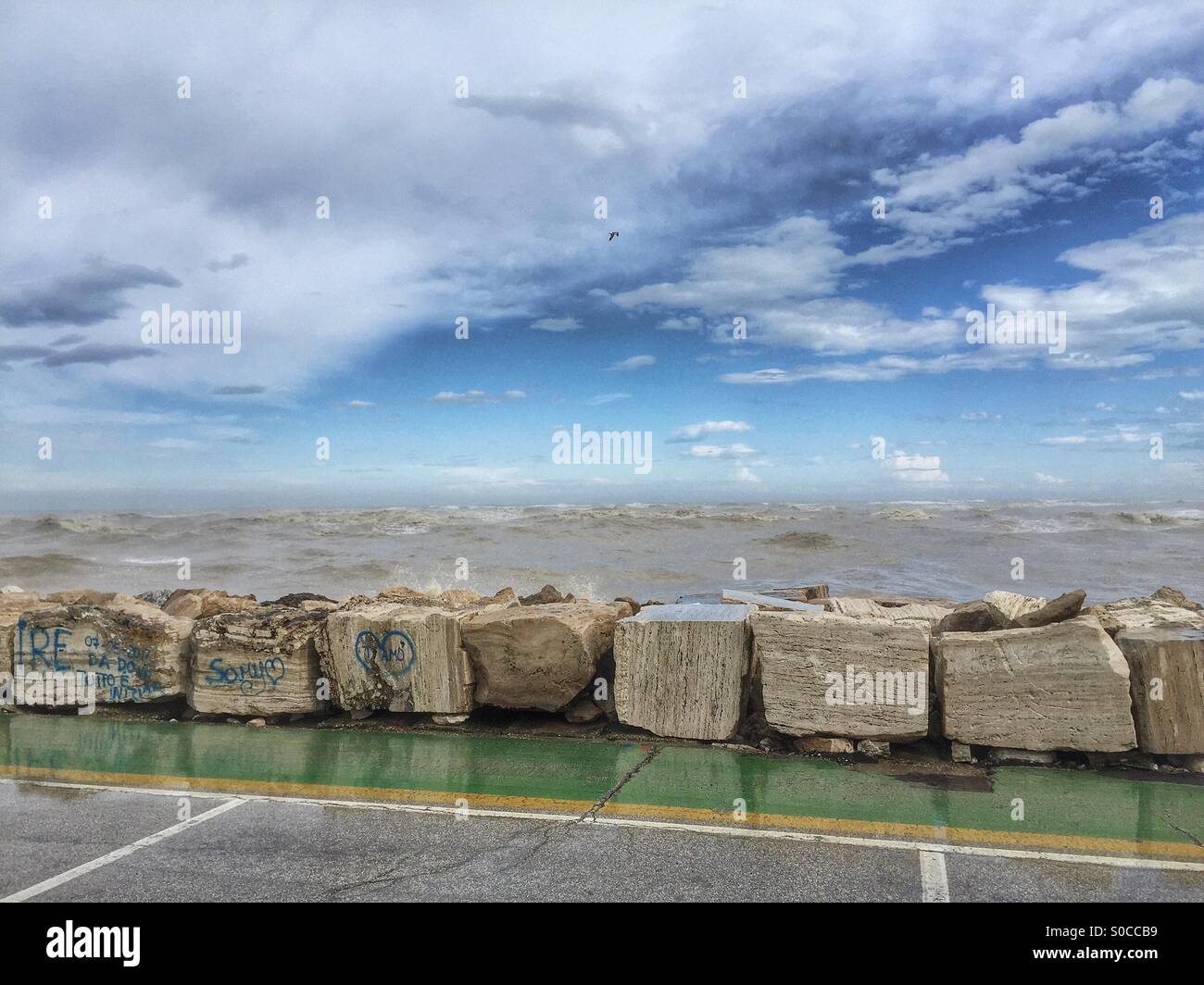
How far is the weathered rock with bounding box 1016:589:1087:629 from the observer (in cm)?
552

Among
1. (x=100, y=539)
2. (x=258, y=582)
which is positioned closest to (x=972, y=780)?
(x=258, y=582)

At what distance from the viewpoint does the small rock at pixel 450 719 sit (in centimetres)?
646

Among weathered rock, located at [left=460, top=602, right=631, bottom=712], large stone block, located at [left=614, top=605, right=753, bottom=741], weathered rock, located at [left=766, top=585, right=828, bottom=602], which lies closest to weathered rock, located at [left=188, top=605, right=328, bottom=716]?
weathered rock, located at [left=460, top=602, right=631, bottom=712]

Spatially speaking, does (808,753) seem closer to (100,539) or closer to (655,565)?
(655,565)

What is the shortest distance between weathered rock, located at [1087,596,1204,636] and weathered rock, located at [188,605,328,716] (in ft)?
19.3

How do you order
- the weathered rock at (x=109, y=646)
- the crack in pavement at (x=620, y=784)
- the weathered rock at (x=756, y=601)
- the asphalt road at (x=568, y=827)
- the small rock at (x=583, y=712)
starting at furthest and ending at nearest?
the weathered rock at (x=756, y=601)
the weathered rock at (x=109, y=646)
the small rock at (x=583, y=712)
the crack in pavement at (x=620, y=784)
the asphalt road at (x=568, y=827)

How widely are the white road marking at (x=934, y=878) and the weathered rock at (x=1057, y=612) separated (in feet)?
6.98

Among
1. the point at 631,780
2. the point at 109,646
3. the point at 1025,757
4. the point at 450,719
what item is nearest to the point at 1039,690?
the point at 1025,757

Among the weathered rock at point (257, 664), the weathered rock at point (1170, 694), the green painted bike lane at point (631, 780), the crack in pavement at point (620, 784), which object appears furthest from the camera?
the weathered rock at point (257, 664)

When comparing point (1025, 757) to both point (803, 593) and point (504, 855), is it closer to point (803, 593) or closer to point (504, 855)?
point (504, 855)

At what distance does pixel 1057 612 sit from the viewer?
556 cm

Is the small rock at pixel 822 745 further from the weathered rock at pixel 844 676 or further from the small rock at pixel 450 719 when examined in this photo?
the small rock at pixel 450 719

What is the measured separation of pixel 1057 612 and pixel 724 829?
110 inches

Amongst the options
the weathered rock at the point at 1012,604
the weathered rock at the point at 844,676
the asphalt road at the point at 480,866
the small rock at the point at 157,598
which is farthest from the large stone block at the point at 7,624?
the weathered rock at the point at 1012,604
